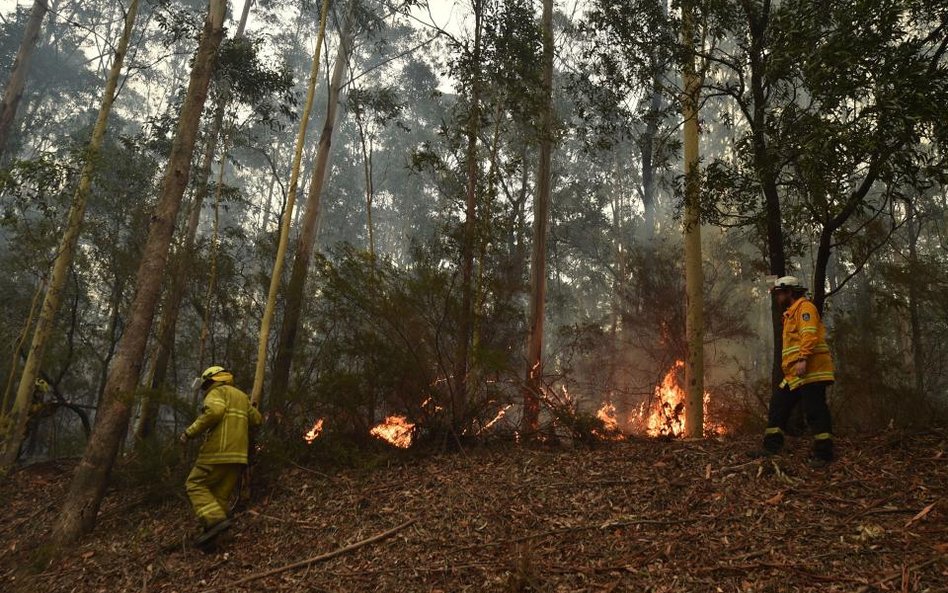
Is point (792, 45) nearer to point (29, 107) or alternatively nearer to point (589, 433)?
point (589, 433)

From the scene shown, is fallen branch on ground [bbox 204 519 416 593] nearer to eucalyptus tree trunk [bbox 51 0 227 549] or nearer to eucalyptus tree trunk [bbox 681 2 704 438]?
eucalyptus tree trunk [bbox 51 0 227 549]

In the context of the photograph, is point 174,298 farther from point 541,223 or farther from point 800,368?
point 800,368

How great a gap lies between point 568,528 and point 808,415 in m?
2.49

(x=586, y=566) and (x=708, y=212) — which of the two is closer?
(x=586, y=566)

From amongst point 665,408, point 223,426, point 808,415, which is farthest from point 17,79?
point 665,408

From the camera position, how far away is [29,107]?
90.2 ft

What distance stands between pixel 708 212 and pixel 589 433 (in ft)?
10.7

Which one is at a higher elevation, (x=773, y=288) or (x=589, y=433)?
(x=773, y=288)

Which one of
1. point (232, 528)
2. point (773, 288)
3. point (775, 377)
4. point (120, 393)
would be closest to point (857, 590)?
point (773, 288)

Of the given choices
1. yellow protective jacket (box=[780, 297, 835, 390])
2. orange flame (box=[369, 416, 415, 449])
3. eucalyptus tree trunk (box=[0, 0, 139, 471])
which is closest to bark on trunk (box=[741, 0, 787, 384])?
yellow protective jacket (box=[780, 297, 835, 390])

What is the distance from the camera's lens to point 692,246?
8.54 m

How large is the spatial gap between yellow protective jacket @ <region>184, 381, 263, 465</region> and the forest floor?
0.74m

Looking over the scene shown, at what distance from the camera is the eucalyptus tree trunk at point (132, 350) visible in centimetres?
568

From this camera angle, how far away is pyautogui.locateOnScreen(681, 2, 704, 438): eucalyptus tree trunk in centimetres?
703
